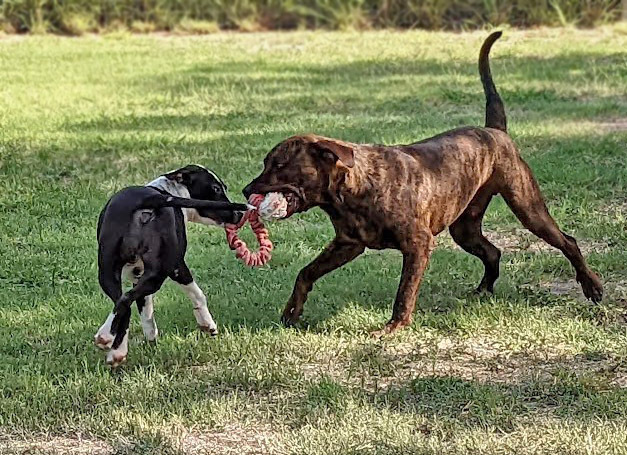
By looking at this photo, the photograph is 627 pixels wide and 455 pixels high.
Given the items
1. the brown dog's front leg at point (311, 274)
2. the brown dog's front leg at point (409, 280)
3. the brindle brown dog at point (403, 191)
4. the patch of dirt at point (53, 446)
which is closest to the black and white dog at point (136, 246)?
the brindle brown dog at point (403, 191)

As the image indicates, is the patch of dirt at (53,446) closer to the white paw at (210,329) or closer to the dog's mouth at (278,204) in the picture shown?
the white paw at (210,329)

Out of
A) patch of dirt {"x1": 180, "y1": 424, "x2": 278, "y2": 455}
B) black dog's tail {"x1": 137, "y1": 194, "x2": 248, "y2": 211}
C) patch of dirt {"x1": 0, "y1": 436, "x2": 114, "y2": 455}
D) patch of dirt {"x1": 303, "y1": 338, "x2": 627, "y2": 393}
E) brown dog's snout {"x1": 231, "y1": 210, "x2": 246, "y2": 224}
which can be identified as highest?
black dog's tail {"x1": 137, "y1": 194, "x2": 248, "y2": 211}

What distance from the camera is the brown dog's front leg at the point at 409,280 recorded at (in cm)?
543

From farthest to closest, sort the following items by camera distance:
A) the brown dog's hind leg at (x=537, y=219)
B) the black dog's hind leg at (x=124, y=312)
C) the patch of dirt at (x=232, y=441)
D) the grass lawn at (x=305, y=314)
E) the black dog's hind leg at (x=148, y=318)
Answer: the brown dog's hind leg at (x=537, y=219)
the black dog's hind leg at (x=148, y=318)
the black dog's hind leg at (x=124, y=312)
the grass lawn at (x=305, y=314)
the patch of dirt at (x=232, y=441)

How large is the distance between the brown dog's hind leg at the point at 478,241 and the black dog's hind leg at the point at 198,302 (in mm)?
1514

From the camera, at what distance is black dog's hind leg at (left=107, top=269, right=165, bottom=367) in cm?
473

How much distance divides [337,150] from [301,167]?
0.18 m

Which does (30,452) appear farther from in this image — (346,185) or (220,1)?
(220,1)

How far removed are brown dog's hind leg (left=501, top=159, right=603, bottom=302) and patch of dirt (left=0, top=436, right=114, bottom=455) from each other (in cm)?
259

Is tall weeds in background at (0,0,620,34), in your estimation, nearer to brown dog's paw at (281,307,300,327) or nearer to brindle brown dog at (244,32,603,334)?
brindle brown dog at (244,32,603,334)

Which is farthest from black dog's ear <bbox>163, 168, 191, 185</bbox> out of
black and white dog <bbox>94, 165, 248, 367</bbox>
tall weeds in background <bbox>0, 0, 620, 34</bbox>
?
tall weeds in background <bbox>0, 0, 620, 34</bbox>

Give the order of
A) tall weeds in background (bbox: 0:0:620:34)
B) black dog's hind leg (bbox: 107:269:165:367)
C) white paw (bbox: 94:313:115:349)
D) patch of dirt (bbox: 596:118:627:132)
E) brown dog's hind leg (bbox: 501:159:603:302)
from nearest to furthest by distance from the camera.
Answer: black dog's hind leg (bbox: 107:269:165:367) → white paw (bbox: 94:313:115:349) → brown dog's hind leg (bbox: 501:159:603:302) → patch of dirt (bbox: 596:118:627:132) → tall weeds in background (bbox: 0:0:620:34)

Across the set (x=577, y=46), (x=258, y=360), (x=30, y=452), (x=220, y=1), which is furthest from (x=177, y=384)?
(x=220, y=1)

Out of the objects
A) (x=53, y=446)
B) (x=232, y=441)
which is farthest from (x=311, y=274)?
(x=53, y=446)
